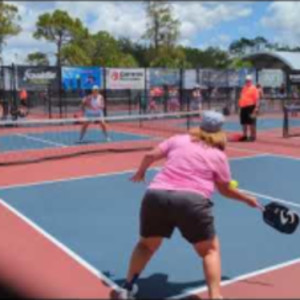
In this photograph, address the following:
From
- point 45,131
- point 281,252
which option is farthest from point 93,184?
point 45,131

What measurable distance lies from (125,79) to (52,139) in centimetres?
804

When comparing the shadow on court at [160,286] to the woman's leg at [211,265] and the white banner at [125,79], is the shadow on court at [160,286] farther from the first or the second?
the white banner at [125,79]

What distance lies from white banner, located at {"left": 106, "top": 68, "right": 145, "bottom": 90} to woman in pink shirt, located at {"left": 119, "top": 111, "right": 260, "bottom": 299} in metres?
20.5

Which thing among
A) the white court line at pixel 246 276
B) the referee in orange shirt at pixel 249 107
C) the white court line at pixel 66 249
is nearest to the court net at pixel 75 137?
the referee in orange shirt at pixel 249 107

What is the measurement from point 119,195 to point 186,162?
4.76 meters

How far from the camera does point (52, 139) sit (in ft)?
59.6

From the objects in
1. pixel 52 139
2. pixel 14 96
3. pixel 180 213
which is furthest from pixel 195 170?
pixel 14 96

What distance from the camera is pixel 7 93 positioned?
2317 centimetres

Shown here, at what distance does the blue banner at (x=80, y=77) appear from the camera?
24281 millimetres

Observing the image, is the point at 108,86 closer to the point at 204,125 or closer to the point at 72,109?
the point at 72,109

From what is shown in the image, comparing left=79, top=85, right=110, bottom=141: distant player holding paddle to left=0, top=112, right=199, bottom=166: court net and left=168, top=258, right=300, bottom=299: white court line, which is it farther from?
left=168, top=258, right=300, bottom=299: white court line

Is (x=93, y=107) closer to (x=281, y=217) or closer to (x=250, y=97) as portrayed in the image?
(x=250, y=97)

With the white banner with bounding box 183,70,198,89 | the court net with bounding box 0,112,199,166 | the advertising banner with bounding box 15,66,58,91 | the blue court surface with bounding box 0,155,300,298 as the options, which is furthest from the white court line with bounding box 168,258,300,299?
the white banner with bounding box 183,70,198,89

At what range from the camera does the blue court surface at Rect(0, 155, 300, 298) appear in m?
5.67
